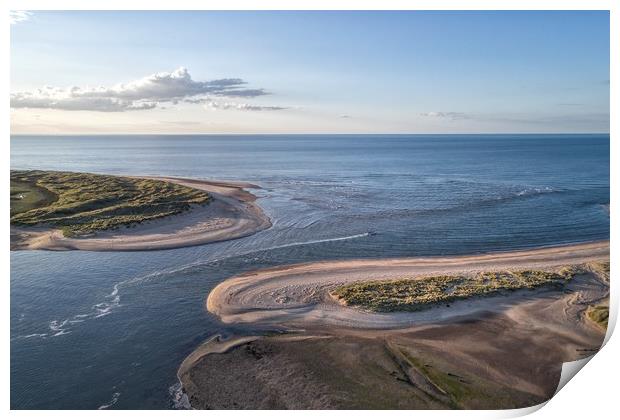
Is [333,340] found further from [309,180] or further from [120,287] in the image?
[309,180]

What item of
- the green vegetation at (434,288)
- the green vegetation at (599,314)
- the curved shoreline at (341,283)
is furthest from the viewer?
the green vegetation at (434,288)

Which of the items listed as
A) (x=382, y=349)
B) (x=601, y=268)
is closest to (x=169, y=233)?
(x=382, y=349)

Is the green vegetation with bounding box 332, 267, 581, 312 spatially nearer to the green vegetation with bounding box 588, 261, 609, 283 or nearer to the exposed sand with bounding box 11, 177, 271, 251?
the green vegetation with bounding box 588, 261, 609, 283

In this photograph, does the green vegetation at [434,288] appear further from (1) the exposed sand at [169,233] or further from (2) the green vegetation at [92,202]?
(2) the green vegetation at [92,202]

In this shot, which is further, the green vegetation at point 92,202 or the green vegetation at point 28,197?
the green vegetation at point 28,197

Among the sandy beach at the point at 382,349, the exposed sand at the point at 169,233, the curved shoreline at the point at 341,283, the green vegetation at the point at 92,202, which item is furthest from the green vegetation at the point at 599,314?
the green vegetation at the point at 92,202
